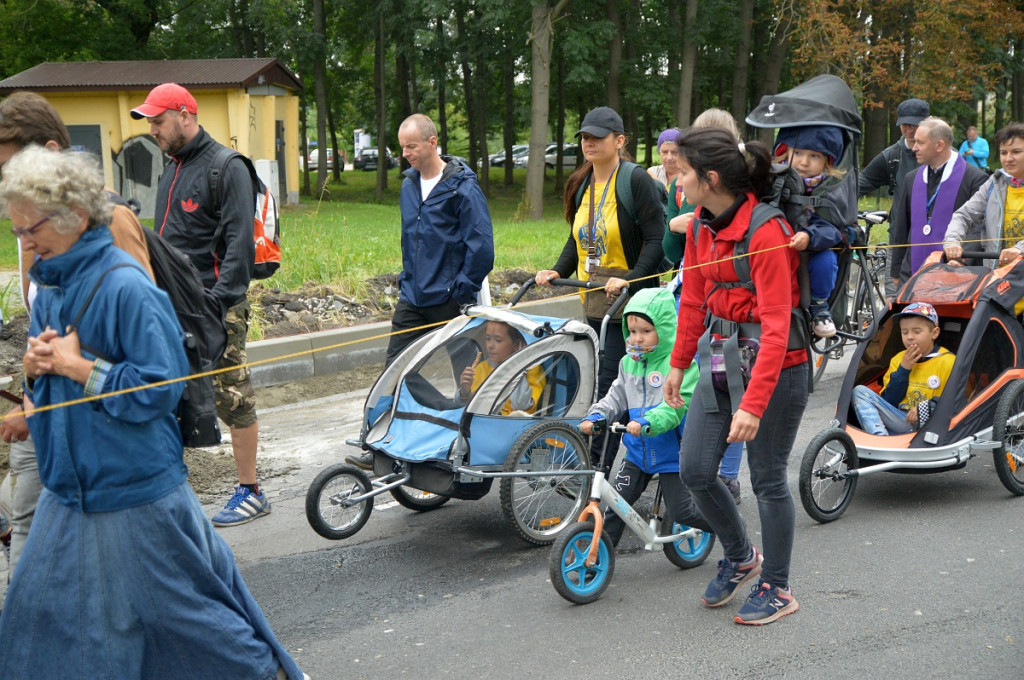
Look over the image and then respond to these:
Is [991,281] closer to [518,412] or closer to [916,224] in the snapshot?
[916,224]

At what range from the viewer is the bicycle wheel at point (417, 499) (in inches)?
220

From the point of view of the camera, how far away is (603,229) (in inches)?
229

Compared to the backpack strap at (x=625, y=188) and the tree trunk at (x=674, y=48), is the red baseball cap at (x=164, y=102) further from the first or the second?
the tree trunk at (x=674, y=48)

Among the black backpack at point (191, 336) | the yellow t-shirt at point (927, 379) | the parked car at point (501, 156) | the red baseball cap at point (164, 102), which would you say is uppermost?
the red baseball cap at point (164, 102)

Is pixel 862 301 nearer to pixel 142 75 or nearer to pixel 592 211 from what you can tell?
pixel 592 211

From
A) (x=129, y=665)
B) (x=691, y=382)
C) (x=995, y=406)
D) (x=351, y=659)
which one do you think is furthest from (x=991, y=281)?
(x=129, y=665)

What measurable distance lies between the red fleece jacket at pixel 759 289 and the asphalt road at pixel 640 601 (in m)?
1.03

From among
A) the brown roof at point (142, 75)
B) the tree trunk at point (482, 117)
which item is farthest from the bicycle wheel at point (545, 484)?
the tree trunk at point (482, 117)

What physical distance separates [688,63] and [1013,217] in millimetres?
21918

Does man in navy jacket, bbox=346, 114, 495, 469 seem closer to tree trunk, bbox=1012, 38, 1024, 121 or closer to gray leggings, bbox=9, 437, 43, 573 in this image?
gray leggings, bbox=9, 437, 43, 573

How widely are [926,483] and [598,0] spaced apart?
24.3 m

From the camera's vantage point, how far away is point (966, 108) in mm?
31594

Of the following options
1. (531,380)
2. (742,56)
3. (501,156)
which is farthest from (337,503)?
(501,156)

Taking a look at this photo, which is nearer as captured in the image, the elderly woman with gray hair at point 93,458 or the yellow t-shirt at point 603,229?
the elderly woman with gray hair at point 93,458
